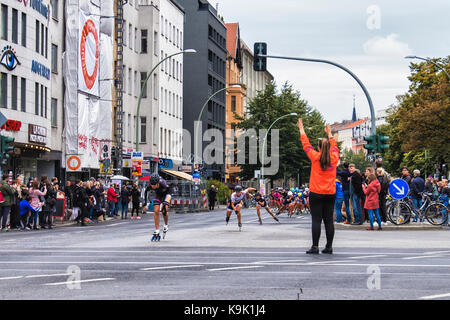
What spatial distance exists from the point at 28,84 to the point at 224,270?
3348 centimetres

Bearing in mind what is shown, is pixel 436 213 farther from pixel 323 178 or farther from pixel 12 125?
pixel 12 125

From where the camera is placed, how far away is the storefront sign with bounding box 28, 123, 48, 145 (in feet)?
144

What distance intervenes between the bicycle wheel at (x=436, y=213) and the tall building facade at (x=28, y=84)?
1933cm

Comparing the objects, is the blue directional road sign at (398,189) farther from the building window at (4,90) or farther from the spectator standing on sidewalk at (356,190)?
the building window at (4,90)

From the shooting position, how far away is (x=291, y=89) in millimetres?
97688

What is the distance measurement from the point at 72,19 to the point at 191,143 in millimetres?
48284

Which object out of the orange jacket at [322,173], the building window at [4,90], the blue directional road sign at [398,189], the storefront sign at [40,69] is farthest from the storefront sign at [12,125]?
the orange jacket at [322,173]

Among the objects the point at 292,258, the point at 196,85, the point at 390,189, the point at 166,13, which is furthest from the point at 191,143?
the point at 292,258

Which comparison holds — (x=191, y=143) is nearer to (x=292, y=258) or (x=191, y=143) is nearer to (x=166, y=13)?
(x=166, y=13)

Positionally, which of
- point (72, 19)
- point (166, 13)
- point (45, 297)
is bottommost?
point (45, 297)

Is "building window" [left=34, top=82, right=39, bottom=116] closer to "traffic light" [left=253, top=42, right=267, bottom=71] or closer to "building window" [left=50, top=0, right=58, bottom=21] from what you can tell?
"building window" [left=50, top=0, right=58, bottom=21]

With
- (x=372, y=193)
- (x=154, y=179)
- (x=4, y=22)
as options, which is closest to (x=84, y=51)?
(x=4, y=22)

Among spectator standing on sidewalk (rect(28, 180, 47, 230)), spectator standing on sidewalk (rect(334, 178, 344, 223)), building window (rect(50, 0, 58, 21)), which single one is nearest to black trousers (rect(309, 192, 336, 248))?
spectator standing on sidewalk (rect(334, 178, 344, 223))

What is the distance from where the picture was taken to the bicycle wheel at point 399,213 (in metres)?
27.8
